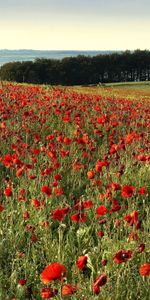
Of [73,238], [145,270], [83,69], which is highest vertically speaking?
[145,270]

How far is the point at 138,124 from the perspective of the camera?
28.3ft

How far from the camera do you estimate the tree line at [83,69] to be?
8245cm

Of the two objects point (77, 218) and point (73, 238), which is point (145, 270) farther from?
point (73, 238)

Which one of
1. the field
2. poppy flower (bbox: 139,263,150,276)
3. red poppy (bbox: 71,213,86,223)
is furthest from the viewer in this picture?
red poppy (bbox: 71,213,86,223)

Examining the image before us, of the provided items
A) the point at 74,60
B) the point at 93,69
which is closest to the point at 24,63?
the point at 74,60

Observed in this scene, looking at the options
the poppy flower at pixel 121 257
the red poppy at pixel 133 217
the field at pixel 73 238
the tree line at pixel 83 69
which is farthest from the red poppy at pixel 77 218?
the tree line at pixel 83 69

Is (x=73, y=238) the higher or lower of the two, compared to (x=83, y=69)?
higher

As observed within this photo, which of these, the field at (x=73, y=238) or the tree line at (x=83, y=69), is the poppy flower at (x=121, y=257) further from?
the tree line at (x=83, y=69)

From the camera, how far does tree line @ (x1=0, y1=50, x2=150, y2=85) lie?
271ft

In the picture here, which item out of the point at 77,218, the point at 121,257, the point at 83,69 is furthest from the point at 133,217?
the point at 83,69

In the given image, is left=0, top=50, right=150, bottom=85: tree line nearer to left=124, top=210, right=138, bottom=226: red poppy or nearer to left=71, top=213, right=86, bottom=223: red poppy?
left=71, top=213, right=86, bottom=223: red poppy

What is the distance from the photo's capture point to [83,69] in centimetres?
9350

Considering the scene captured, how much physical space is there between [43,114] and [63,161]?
260 centimetres

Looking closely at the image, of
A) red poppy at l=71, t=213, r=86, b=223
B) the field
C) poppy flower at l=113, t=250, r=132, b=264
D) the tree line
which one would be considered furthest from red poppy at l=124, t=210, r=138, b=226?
the tree line
